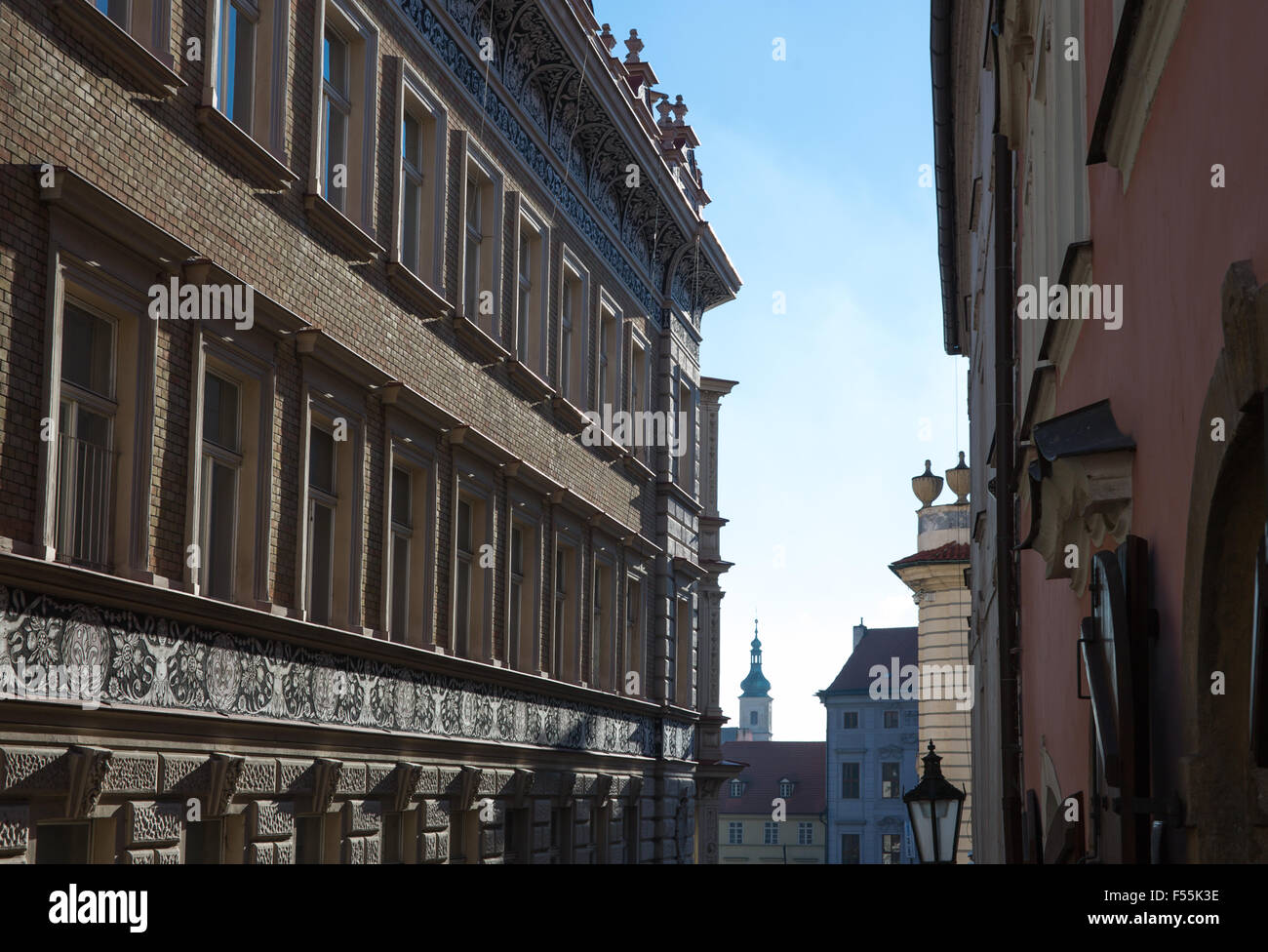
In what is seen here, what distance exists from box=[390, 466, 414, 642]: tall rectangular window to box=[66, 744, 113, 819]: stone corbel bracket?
6.57m

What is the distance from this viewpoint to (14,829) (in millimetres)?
10172

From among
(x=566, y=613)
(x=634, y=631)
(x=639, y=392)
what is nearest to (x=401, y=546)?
(x=566, y=613)

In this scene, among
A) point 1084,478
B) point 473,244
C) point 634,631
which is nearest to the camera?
point 1084,478

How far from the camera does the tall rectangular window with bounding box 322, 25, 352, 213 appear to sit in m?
15.8

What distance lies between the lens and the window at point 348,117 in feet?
51.6

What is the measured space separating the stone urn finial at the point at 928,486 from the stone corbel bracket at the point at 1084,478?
29107 millimetres

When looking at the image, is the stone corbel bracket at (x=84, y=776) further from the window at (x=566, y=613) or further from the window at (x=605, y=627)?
the window at (x=605, y=627)

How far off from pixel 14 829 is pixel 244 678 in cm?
313

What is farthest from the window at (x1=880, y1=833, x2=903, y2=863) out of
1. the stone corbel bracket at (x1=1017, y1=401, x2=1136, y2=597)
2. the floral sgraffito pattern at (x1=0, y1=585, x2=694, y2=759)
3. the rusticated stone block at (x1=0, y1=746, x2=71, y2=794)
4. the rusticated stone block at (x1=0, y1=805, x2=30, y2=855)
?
the stone corbel bracket at (x1=1017, y1=401, x2=1136, y2=597)

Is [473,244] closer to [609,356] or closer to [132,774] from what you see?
[609,356]

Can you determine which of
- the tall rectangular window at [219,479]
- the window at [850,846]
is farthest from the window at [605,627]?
the window at [850,846]

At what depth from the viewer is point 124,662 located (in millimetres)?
11266

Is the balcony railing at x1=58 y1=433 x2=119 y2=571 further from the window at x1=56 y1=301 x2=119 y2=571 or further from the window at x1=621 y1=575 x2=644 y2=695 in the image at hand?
the window at x1=621 y1=575 x2=644 y2=695
